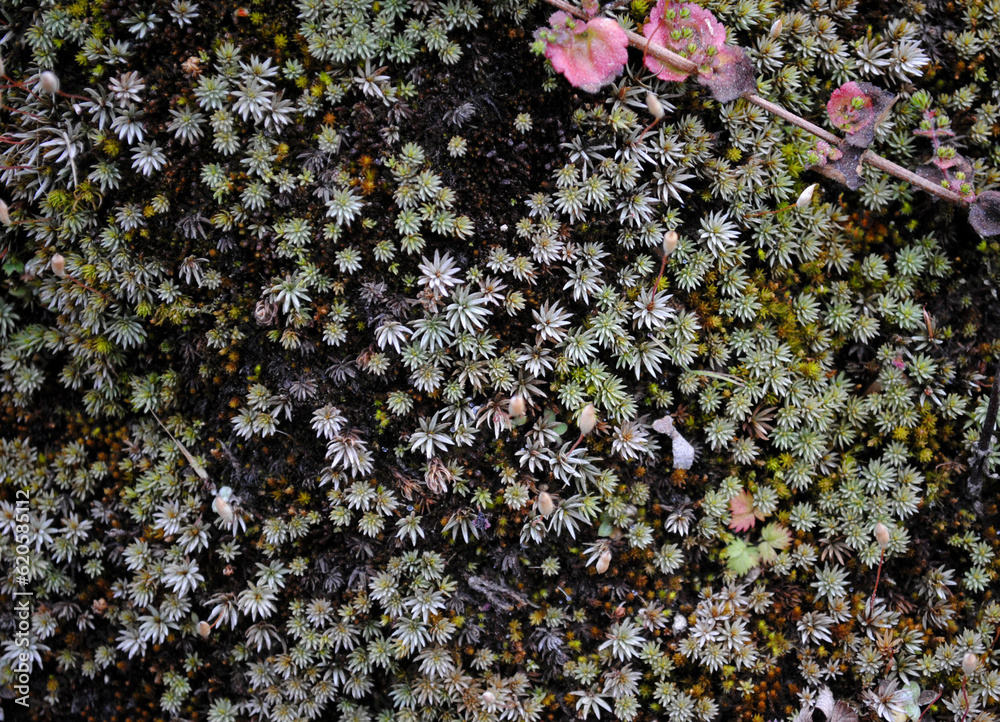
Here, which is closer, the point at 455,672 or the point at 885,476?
the point at 455,672

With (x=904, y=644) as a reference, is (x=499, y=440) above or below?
above

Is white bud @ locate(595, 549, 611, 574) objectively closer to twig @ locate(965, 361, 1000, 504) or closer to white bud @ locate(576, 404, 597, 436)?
white bud @ locate(576, 404, 597, 436)

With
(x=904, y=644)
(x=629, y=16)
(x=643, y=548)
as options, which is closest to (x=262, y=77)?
(x=629, y=16)

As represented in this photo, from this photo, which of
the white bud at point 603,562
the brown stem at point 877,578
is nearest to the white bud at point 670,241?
the white bud at point 603,562

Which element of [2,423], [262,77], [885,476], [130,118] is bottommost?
[2,423]

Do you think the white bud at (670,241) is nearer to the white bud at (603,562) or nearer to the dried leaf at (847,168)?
the dried leaf at (847,168)

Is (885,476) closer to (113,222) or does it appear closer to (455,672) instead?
(455,672)
